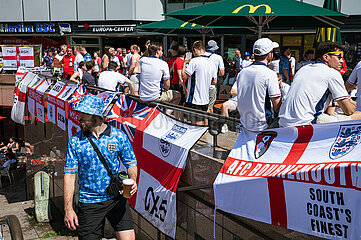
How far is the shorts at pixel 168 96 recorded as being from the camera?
26.9 ft

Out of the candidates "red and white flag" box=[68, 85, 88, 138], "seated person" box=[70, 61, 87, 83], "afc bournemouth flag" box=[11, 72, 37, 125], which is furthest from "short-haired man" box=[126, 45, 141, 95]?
"afc bournemouth flag" box=[11, 72, 37, 125]

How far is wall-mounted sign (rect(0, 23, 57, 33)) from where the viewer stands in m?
29.5

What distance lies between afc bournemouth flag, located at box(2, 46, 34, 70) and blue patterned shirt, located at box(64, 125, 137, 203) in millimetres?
17793

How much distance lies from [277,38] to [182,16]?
629 inches

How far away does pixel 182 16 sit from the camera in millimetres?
8055

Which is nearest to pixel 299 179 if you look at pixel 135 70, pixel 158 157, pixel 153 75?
pixel 158 157

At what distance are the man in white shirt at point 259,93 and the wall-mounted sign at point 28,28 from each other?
26.6 metres

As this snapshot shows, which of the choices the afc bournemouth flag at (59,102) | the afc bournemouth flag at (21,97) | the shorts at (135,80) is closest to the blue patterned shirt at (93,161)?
the afc bournemouth flag at (59,102)

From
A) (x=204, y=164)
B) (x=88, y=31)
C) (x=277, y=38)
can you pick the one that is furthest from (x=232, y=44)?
(x=204, y=164)

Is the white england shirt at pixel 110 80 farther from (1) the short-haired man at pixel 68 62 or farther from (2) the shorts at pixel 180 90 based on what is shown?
(1) the short-haired man at pixel 68 62

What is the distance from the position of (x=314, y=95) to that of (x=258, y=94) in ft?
2.23

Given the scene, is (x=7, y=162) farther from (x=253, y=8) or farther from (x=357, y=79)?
(x=357, y=79)

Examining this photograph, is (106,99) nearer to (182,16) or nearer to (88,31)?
(182,16)

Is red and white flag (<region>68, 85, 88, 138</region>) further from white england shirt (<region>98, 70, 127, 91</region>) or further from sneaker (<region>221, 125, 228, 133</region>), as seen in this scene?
sneaker (<region>221, 125, 228, 133</region>)
